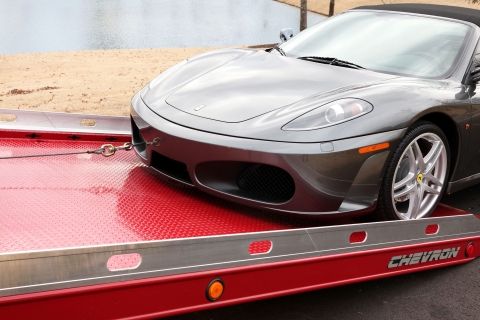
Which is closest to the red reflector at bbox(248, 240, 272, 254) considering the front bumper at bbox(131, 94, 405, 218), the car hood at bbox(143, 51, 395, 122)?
the front bumper at bbox(131, 94, 405, 218)

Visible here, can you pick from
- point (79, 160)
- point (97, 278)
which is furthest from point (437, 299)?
point (79, 160)

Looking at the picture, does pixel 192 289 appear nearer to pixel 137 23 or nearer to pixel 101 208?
pixel 101 208

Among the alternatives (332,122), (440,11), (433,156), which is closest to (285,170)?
(332,122)

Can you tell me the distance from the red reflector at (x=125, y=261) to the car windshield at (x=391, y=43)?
2261 mm

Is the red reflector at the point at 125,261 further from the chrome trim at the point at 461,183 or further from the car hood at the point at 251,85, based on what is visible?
the chrome trim at the point at 461,183

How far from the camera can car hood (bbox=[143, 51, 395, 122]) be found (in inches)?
134

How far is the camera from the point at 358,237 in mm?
3070

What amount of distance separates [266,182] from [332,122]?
0.48 meters

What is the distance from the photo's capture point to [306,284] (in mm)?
2896

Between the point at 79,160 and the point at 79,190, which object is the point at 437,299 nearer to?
the point at 79,190

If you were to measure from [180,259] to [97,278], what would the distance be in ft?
1.17

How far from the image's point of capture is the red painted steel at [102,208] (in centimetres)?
275

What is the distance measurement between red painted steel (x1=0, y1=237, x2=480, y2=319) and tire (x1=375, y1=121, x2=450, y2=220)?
305mm

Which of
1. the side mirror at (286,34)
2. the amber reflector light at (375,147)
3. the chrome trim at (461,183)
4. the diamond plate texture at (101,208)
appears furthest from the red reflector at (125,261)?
the side mirror at (286,34)
